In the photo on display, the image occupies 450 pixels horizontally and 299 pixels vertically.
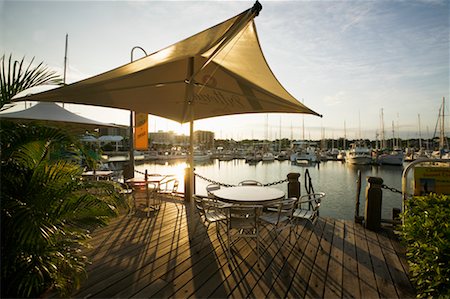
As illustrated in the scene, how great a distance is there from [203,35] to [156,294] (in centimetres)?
351

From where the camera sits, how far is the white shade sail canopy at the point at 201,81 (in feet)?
9.36

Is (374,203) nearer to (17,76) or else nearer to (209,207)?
(209,207)

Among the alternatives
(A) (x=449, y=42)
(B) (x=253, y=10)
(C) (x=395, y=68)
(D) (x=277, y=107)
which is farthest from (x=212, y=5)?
(C) (x=395, y=68)

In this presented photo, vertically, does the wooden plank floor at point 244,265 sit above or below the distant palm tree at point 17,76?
below

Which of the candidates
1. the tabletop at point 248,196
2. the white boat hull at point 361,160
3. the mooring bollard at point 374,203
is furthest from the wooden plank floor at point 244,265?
the white boat hull at point 361,160

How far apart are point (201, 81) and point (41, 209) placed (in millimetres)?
3127

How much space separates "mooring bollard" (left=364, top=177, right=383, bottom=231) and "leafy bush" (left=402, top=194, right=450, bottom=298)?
6.35 feet

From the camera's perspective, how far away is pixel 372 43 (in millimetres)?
5930

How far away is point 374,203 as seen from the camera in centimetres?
460

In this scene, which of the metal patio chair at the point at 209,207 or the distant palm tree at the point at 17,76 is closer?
the distant palm tree at the point at 17,76

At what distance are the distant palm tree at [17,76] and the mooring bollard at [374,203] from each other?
568 cm

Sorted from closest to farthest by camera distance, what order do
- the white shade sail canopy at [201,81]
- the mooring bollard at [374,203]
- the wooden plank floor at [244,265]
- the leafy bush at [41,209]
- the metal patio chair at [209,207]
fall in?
1. the leafy bush at [41,209]
2. the wooden plank floor at [244,265]
3. the white shade sail canopy at [201,81]
4. the metal patio chair at [209,207]
5. the mooring bollard at [374,203]

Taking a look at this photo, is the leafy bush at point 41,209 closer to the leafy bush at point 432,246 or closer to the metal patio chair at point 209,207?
the metal patio chair at point 209,207

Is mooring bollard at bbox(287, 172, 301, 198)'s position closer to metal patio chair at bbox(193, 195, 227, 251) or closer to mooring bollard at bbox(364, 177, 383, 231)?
mooring bollard at bbox(364, 177, 383, 231)
